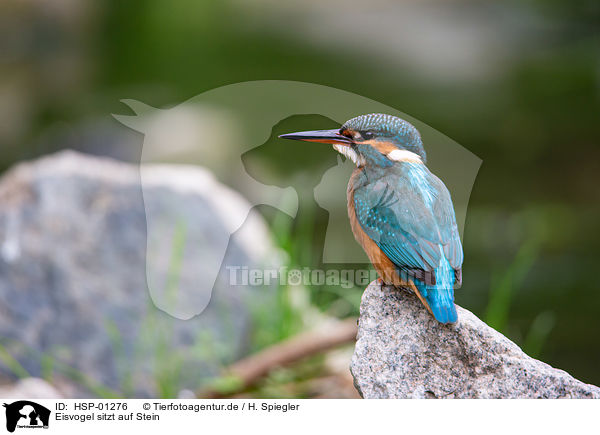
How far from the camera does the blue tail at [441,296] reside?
145 cm

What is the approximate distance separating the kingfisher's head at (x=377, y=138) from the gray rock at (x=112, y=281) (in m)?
1.20

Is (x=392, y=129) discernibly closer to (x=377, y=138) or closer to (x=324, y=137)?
(x=377, y=138)

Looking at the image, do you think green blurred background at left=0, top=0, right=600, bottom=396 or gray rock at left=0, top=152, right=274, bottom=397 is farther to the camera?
green blurred background at left=0, top=0, right=600, bottom=396

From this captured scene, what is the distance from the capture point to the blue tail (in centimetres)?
145

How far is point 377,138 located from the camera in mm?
1582

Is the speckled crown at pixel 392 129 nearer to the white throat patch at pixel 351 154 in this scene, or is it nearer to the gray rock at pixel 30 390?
the white throat patch at pixel 351 154

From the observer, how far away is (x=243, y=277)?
2822 mm

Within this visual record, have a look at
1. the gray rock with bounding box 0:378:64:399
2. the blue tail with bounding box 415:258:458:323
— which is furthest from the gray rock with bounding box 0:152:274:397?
the blue tail with bounding box 415:258:458:323

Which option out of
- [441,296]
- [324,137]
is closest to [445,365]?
[441,296]
